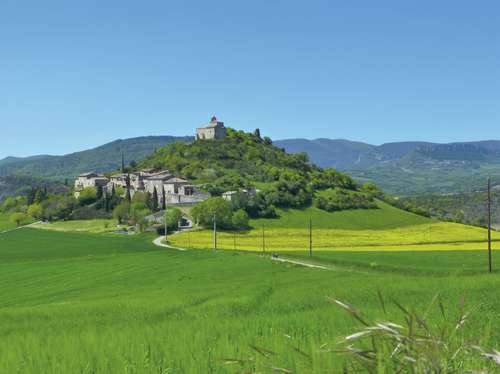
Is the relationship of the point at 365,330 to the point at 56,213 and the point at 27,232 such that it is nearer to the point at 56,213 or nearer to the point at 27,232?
the point at 27,232

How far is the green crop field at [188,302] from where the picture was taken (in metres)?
5.51

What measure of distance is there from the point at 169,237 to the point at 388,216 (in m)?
68.3

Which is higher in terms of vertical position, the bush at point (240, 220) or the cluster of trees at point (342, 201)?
the cluster of trees at point (342, 201)

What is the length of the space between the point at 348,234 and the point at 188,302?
108052 millimetres

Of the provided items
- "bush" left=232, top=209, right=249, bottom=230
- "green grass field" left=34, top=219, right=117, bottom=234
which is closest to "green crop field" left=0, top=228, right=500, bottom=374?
"green grass field" left=34, top=219, right=117, bottom=234

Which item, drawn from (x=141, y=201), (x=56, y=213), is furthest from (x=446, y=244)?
(x=56, y=213)

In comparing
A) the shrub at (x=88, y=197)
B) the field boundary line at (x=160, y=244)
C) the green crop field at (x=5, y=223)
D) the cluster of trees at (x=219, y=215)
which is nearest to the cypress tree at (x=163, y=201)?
the shrub at (x=88, y=197)

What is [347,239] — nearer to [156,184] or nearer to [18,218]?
[156,184]

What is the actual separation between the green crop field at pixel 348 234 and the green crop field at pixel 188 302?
16490 millimetres

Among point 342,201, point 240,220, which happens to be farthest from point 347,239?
point 342,201

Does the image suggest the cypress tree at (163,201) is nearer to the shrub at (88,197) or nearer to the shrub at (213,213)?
the shrub at (88,197)

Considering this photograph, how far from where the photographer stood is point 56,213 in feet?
525

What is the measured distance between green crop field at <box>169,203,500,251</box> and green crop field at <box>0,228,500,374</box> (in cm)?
1649

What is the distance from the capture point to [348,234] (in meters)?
129
